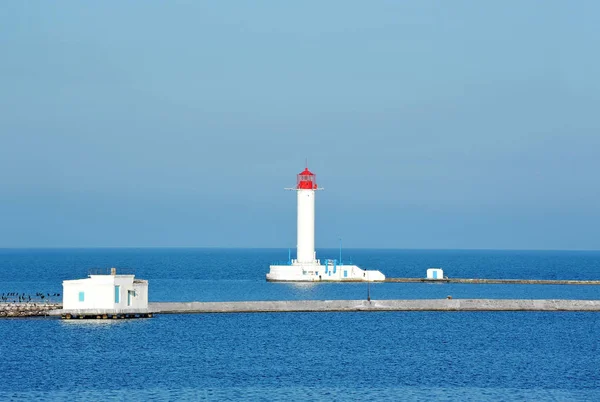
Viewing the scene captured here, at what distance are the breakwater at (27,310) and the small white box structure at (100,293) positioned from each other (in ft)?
7.84

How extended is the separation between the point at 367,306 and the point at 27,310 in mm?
20921

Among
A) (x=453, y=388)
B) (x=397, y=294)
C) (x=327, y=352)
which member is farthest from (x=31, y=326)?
(x=397, y=294)

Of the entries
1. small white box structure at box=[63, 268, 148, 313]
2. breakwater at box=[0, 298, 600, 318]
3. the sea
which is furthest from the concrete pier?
small white box structure at box=[63, 268, 148, 313]

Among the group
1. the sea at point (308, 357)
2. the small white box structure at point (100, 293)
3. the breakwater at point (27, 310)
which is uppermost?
the small white box structure at point (100, 293)

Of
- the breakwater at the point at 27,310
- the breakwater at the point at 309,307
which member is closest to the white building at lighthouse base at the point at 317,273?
the breakwater at the point at 309,307

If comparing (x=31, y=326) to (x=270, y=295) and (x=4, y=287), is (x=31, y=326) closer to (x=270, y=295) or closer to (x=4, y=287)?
(x=270, y=295)

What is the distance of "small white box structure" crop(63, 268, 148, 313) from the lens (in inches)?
2190

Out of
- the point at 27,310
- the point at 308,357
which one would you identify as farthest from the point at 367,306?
the point at 27,310

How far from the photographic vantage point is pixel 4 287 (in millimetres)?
94625

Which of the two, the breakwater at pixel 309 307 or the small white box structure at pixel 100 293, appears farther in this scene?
the breakwater at pixel 309 307

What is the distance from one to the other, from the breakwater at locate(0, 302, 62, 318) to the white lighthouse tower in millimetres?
34867

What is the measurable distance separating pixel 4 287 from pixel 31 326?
41900mm

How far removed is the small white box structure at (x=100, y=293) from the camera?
2190 inches

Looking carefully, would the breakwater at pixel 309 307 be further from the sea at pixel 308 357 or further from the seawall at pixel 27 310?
the sea at pixel 308 357
